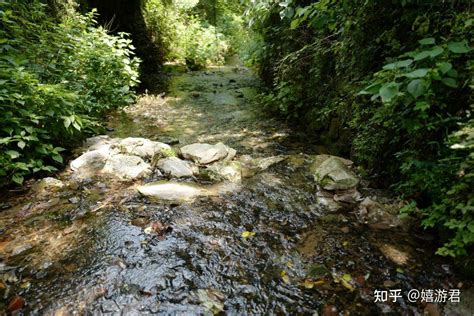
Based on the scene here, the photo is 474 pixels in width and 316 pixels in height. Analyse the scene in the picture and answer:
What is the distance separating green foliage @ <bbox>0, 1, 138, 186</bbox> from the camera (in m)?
3.42

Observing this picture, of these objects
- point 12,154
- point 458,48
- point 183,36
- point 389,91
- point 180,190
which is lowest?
point 180,190

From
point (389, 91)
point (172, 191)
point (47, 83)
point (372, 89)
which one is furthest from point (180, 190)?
point (47, 83)

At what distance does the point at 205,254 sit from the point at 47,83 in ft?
12.0

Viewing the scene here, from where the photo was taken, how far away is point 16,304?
2.07 metres

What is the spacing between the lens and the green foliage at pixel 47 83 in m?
3.42

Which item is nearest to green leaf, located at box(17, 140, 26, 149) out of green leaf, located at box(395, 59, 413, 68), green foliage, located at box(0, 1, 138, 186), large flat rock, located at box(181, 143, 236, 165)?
green foliage, located at box(0, 1, 138, 186)

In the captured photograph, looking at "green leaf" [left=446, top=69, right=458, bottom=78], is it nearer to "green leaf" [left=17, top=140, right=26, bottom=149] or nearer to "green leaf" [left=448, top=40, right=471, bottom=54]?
"green leaf" [left=448, top=40, right=471, bottom=54]

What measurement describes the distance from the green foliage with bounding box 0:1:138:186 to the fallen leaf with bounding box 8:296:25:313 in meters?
1.58

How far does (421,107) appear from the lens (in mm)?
2170

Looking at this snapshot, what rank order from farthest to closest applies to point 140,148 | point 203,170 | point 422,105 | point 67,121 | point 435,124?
point 140,148 → point 203,170 → point 67,121 → point 435,124 → point 422,105

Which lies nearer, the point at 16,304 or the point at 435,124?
the point at 16,304

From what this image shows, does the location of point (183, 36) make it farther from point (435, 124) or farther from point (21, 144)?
point (435, 124)

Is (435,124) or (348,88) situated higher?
(348,88)

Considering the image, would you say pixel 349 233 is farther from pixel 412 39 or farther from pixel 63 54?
pixel 63 54
